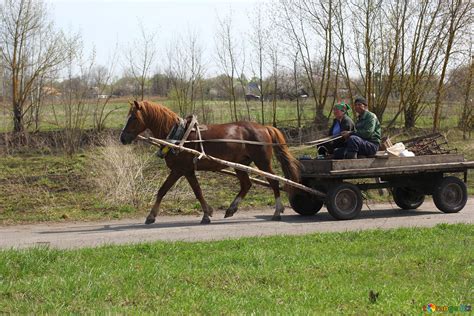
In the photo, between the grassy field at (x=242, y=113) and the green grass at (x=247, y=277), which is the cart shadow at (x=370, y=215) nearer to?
the green grass at (x=247, y=277)

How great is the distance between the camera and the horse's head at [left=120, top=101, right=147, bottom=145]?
12227mm

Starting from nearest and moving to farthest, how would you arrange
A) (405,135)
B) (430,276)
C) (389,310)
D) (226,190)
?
(389,310), (430,276), (226,190), (405,135)

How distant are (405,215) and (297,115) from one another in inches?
530

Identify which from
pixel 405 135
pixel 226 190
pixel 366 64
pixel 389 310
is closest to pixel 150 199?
pixel 226 190

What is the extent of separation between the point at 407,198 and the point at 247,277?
757 centimetres

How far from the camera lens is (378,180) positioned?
1334 cm

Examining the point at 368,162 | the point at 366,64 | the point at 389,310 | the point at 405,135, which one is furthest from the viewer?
the point at 405,135

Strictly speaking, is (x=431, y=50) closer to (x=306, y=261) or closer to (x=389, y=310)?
(x=306, y=261)

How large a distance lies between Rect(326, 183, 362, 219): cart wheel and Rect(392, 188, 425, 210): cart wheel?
1.90 metres

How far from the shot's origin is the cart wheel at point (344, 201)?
1226 cm

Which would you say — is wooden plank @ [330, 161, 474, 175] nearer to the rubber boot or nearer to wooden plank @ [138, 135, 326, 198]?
the rubber boot

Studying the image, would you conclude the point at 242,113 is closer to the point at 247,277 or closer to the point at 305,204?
the point at 305,204

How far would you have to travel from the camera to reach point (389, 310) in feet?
20.2

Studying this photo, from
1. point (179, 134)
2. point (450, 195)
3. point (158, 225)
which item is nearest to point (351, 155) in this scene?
point (450, 195)
